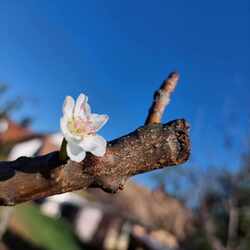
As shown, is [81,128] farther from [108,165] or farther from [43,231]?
[43,231]

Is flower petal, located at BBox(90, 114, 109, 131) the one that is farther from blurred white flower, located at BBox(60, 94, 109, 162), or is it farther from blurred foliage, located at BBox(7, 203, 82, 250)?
blurred foliage, located at BBox(7, 203, 82, 250)

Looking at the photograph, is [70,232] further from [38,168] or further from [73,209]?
[38,168]

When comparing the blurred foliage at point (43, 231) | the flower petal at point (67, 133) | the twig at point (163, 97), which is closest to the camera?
the flower petal at point (67, 133)

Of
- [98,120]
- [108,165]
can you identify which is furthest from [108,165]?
[98,120]

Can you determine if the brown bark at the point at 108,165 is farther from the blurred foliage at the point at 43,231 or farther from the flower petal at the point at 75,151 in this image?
the blurred foliage at the point at 43,231

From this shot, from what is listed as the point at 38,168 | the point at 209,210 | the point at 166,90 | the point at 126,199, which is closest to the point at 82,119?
the point at 38,168

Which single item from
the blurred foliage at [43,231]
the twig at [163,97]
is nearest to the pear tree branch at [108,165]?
the twig at [163,97]
